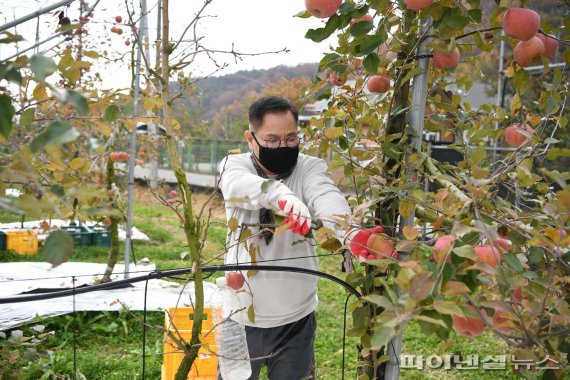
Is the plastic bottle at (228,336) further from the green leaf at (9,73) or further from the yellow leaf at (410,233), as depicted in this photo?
the green leaf at (9,73)

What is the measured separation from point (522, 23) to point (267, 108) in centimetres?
83

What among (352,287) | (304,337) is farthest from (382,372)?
(304,337)

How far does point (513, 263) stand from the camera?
0.99 m

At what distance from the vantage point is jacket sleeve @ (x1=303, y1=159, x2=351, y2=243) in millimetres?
1529

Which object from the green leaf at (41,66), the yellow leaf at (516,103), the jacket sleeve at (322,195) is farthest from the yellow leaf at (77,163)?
the yellow leaf at (516,103)

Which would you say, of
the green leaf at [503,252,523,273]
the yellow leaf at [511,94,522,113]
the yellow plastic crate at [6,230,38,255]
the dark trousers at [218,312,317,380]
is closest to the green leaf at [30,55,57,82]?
the green leaf at [503,252,523,273]

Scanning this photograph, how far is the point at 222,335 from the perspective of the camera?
1888mm

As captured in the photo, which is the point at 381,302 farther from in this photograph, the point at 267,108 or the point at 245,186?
the point at 267,108

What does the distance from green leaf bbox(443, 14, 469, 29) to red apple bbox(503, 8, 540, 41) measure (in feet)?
0.38

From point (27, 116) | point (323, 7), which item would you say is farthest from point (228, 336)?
point (323, 7)

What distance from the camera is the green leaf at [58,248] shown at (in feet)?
2.26

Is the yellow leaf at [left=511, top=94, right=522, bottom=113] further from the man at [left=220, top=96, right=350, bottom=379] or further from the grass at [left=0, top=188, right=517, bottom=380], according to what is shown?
the grass at [left=0, top=188, right=517, bottom=380]

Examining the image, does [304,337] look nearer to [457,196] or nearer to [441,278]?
[457,196]

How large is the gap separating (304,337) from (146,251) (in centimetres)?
498
